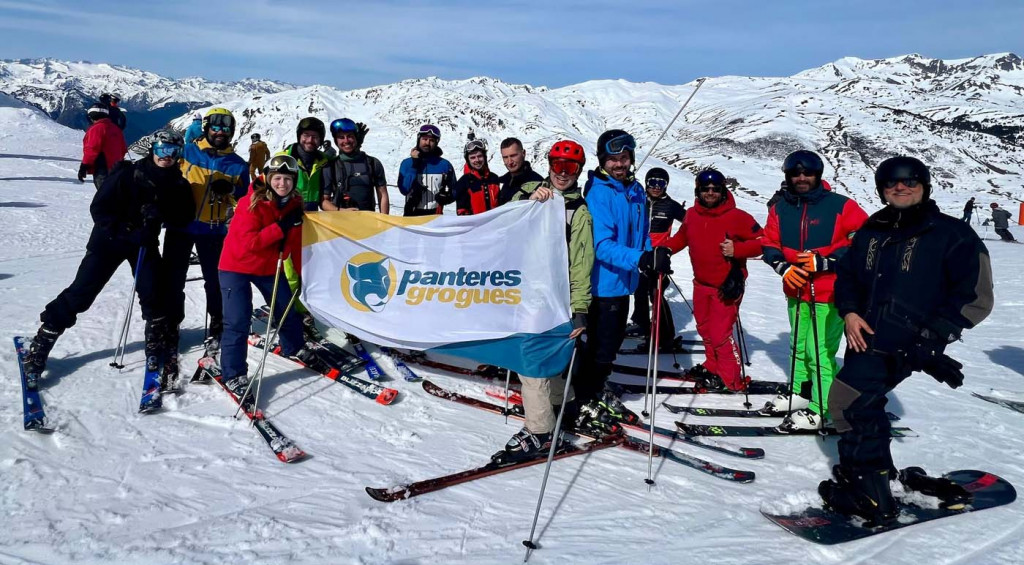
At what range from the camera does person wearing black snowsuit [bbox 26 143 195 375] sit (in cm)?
540

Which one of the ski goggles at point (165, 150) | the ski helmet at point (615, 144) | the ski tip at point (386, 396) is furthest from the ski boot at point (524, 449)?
the ski goggles at point (165, 150)

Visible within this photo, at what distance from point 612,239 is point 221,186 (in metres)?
4.22

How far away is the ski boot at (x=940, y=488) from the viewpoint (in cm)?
410

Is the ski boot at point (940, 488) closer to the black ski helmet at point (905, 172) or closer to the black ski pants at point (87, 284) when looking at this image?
the black ski helmet at point (905, 172)

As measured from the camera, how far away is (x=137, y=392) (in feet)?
17.5

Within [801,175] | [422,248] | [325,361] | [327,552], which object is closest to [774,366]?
[801,175]

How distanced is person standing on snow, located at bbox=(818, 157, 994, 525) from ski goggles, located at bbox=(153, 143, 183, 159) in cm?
604

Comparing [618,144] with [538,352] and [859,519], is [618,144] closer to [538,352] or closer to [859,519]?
[538,352]

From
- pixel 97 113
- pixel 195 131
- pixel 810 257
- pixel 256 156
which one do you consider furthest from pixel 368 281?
pixel 97 113

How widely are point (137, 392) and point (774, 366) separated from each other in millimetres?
7546

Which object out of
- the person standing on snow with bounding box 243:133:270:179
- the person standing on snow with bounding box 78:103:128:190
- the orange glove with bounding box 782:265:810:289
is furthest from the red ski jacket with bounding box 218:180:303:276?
the orange glove with bounding box 782:265:810:289

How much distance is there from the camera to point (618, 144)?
5102 mm

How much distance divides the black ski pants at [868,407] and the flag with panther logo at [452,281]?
2029 mm

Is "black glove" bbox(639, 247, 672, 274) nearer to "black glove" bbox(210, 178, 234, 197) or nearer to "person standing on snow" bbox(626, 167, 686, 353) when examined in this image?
"person standing on snow" bbox(626, 167, 686, 353)
